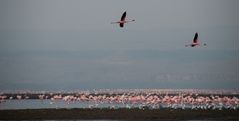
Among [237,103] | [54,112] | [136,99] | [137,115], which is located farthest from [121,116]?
[136,99]

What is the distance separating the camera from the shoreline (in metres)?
67.6

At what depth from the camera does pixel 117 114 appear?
230 ft

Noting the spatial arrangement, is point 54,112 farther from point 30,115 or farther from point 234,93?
point 234,93

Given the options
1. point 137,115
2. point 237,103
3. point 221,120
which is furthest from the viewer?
point 237,103

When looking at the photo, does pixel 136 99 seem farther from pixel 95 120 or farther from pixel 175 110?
pixel 95 120

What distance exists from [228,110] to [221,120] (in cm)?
832

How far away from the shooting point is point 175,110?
7400 cm

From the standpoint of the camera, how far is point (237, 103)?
82.4 metres

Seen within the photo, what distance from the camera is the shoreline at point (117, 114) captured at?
222 ft

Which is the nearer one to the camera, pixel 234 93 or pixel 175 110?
pixel 175 110

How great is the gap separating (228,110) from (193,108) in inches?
140

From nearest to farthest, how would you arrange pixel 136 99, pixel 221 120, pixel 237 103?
pixel 221 120
pixel 237 103
pixel 136 99

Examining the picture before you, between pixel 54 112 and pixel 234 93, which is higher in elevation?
pixel 234 93

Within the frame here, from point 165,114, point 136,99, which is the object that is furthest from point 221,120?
point 136,99
